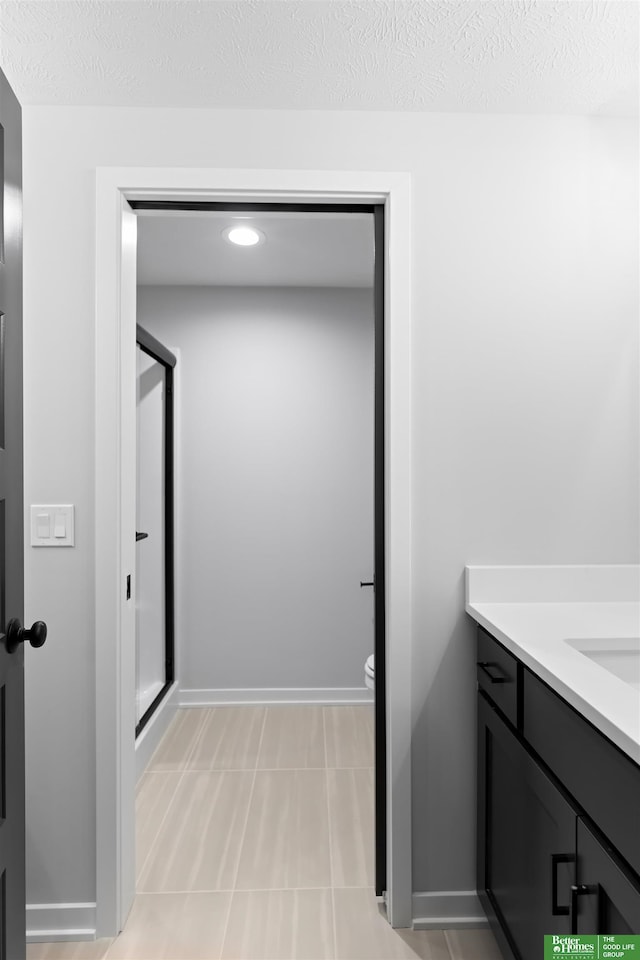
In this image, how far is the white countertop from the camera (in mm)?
1153

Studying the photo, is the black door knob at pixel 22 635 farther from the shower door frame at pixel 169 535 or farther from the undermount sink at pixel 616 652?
the shower door frame at pixel 169 535

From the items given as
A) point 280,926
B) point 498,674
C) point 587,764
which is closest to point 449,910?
point 280,926

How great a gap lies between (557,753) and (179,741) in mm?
2286

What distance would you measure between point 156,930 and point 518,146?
96.3 inches

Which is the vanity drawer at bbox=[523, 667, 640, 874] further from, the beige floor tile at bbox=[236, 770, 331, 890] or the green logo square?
the beige floor tile at bbox=[236, 770, 331, 890]

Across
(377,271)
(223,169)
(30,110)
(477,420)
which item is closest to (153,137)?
(223,169)

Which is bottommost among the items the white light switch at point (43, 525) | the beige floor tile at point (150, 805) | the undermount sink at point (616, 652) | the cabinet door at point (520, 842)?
the beige floor tile at point (150, 805)

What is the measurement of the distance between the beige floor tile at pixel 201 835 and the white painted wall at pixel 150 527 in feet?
1.96

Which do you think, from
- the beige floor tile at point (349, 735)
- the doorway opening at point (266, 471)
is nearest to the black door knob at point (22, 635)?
the beige floor tile at point (349, 735)

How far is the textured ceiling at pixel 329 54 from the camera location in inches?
55.7

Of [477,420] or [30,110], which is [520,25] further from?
[30,110]

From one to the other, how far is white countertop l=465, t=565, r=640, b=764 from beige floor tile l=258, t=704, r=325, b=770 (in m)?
1.47

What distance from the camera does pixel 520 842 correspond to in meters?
1.39

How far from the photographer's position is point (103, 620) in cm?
174
